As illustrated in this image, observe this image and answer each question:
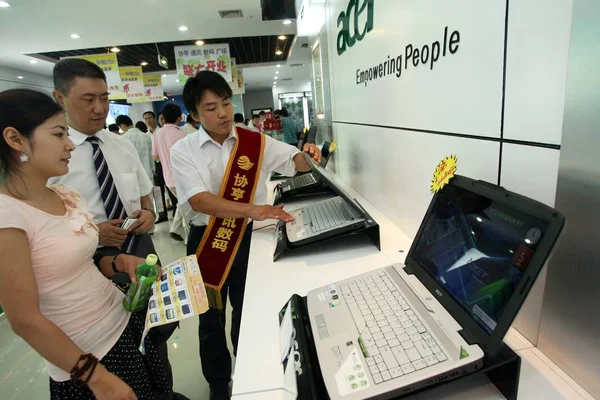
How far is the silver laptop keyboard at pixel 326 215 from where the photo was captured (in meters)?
1.13

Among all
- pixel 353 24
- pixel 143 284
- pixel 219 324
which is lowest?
pixel 219 324

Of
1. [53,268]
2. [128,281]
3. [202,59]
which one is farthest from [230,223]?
[202,59]

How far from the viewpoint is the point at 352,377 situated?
51 cm

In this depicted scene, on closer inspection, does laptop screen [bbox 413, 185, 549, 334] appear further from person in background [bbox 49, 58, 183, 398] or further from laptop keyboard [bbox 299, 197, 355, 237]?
person in background [bbox 49, 58, 183, 398]

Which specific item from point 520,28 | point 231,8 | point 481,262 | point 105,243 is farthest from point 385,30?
point 231,8

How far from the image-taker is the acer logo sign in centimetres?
139

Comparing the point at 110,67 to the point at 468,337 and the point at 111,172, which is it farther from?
the point at 468,337

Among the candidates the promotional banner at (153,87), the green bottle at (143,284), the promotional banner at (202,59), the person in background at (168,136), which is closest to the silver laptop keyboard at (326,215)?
the green bottle at (143,284)

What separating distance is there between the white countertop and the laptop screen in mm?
144

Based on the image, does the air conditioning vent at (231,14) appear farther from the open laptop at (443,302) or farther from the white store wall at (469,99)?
the open laptop at (443,302)

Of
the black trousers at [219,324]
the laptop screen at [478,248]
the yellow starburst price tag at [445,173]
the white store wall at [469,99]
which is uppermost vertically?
the white store wall at [469,99]

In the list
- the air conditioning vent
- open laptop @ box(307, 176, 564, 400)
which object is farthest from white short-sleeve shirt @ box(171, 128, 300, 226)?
the air conditioning vent

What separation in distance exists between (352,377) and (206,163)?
112 cm

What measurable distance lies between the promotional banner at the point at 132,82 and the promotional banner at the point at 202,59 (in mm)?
1826
